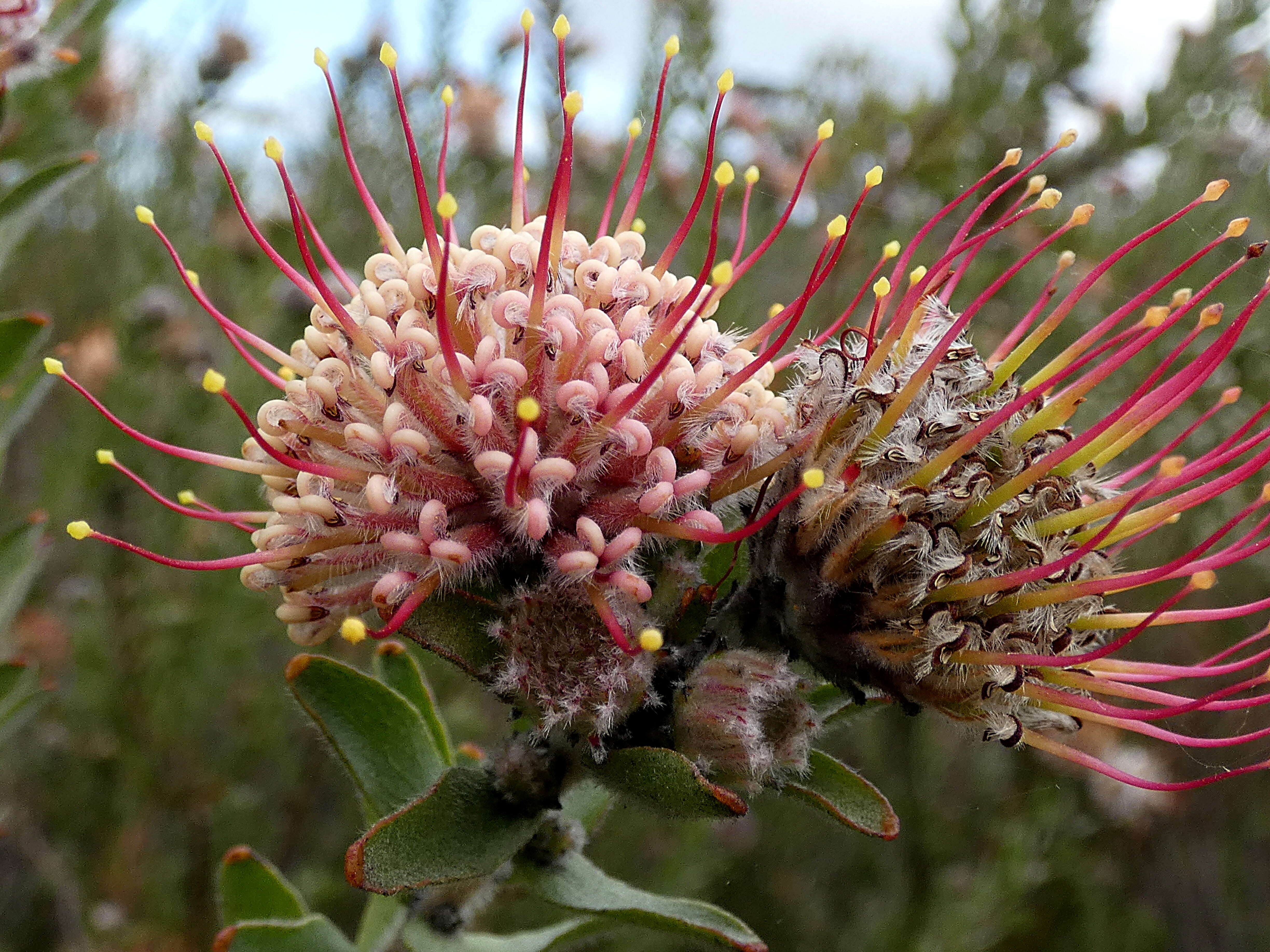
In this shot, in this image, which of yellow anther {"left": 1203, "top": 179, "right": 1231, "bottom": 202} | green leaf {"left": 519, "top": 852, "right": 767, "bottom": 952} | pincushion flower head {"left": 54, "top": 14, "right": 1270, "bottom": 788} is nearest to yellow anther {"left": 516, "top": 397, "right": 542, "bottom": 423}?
pincushion flower head {"left": 54, "top": 14, "right": 1270, "bottom": 788}

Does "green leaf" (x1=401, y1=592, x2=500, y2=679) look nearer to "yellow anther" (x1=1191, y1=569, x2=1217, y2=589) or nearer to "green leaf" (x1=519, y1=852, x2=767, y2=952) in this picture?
"green leaf" (x1=519, y1=852, x2=767, y2=952)

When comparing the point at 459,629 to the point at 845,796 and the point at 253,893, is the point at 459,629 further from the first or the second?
the point at 253,893

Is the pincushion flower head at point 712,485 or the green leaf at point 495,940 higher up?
the pincushion flower head at point 712,485

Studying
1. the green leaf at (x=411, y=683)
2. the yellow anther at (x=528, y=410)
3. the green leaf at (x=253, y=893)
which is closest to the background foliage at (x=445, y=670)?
the green leaf at (x=253, y=893)

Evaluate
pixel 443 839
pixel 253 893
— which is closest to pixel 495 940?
pixel 253 893

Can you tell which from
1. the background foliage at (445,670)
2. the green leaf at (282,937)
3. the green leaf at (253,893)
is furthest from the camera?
the background foliage at (445,670)

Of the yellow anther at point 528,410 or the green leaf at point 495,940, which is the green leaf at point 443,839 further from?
the yellow anther at point 528,410

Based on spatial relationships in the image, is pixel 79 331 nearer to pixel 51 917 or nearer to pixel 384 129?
pixel 384 129
